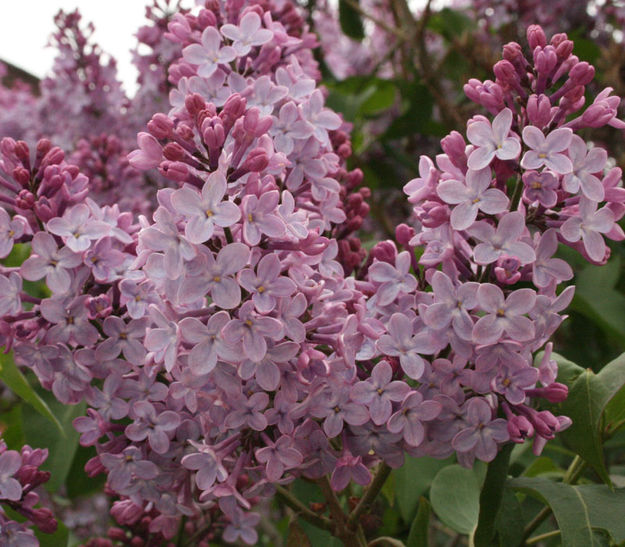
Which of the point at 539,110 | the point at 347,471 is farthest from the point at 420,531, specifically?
the point at 539,110

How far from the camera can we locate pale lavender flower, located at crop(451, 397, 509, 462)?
0.73 metres

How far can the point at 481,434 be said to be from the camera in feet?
2.44

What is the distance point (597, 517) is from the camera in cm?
81

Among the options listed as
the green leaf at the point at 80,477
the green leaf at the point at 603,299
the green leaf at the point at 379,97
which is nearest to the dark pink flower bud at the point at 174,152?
the green leaf at the point at 80,477

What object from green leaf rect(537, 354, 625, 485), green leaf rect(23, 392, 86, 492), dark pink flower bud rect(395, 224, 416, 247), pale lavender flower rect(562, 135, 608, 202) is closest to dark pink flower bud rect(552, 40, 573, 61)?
pale lavender flower rect(562, 135, 608, 202)

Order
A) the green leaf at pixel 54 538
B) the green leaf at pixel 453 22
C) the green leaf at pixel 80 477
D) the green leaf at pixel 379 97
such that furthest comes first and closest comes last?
the green leaf at pixel 453 22 → the green leaf at pixel 379 97 → the green leaf at pixel 80 477 → the green leaf at pixel 54 538

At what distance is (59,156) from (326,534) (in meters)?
0.58

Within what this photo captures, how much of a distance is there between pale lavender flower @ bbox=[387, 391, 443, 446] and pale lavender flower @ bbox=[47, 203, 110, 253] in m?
0.36

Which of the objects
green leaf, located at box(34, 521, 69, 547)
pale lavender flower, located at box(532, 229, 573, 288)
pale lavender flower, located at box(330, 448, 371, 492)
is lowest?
green leaf, located at box(34, 521, 69, 547)

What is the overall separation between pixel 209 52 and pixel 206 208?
35 cm

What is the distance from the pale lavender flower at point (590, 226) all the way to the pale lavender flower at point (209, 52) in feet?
1.49

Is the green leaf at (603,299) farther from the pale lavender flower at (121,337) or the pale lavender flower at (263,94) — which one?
the pale lavender flower at (121,337)

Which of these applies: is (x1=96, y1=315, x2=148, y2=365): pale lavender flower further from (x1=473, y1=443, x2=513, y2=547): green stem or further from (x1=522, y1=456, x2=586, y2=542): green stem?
(x1=522, y1=456, x2=586, y2=542): green stem

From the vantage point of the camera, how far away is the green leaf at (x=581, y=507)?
79cm
